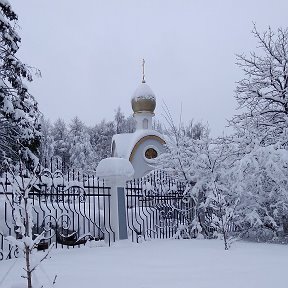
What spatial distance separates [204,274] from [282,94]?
815cm

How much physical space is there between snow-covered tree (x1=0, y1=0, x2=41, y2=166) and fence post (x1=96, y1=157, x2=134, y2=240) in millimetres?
4055

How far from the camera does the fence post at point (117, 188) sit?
1093cm

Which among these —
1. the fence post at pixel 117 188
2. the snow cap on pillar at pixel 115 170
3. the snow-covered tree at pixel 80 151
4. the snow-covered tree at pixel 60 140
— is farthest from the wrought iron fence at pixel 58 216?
the snow-covered tree at pixel 60 140

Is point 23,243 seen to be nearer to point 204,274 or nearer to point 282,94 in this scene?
point 204,274

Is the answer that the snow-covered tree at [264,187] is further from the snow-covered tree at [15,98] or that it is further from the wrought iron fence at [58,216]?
the snow-covered tree at [15,98]

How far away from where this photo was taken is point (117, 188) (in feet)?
36.4

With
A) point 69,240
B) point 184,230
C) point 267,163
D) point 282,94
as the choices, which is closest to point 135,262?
point 69,240

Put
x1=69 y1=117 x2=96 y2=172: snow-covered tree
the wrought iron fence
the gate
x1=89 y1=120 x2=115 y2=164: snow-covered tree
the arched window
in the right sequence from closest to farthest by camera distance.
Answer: the wrought iron fence → the gate → the arched window → x1=69 y1=117 x2=96 y2=172: snow-covered tree → x1=89 y1=120 x2=115 y2=164: snow-covered tree

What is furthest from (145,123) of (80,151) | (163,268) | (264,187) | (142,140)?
(163,268)

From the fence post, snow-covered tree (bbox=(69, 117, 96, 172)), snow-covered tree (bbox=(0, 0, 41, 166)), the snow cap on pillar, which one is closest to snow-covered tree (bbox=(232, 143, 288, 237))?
the snow cap on pillar

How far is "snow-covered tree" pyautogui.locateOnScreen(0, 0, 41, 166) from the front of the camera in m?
13.4

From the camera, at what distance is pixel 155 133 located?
3256 centimetres

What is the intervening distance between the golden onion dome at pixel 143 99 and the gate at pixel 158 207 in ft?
63.0

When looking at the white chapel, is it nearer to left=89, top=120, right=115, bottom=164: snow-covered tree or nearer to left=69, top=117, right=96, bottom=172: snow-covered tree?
left=69, top=117, right=96, bottom=172: snow-covered tree
